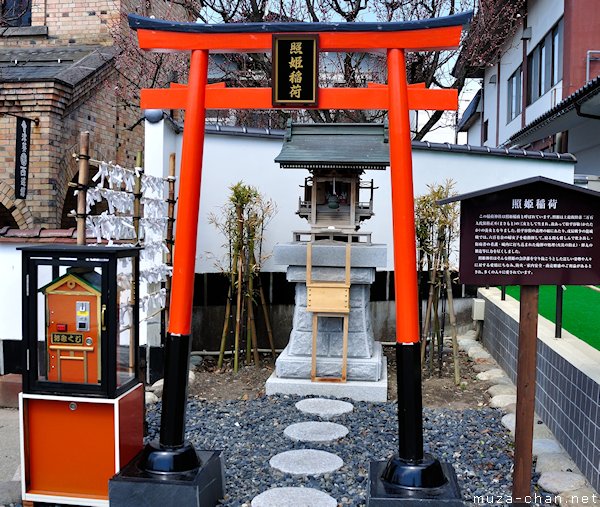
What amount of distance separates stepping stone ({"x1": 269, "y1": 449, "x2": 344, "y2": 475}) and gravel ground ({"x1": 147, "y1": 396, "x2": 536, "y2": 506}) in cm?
6

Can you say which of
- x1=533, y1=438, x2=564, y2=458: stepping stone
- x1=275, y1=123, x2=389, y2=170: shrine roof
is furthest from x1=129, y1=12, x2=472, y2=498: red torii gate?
x1=275, y1=123, x2=389, y2=170: shrine roof

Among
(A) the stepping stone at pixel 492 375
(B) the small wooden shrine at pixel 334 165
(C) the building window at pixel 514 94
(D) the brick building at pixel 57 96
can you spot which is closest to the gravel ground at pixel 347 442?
(A) the stepping stone at pixel 492 375

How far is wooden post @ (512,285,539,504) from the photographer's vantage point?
391 cm

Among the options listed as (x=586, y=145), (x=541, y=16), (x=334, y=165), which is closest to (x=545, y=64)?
(x=541, y=16)

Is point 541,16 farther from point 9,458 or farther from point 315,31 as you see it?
point 9,458

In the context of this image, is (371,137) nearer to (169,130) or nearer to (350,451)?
(169,130)

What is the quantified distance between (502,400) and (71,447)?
4541 millimetres

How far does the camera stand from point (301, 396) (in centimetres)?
720

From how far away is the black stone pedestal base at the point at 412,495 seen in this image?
3800mm

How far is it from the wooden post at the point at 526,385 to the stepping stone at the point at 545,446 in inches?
48.8

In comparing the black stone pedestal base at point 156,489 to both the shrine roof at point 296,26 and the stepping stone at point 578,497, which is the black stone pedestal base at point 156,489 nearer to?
the stepping stone at point 578,497

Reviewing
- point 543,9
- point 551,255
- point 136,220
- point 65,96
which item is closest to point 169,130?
point 136,220

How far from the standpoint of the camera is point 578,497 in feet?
13.8

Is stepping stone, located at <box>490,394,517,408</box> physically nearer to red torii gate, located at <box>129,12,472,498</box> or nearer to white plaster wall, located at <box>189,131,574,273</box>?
red torii gate, located at <box>129,12,472,498</box>
